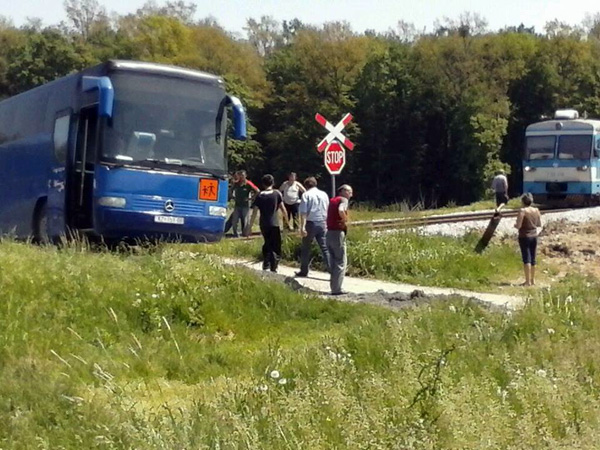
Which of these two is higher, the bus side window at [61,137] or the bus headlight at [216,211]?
the bus side window at [61,137]

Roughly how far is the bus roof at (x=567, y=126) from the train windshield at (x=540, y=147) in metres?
0.28

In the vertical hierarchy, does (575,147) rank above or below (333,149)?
above

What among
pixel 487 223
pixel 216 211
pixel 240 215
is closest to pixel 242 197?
pixel 240 215

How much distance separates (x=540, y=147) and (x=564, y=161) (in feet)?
4.75

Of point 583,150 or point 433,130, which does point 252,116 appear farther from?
point 583,150

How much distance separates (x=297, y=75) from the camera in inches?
3098

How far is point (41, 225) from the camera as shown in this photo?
2109 cm

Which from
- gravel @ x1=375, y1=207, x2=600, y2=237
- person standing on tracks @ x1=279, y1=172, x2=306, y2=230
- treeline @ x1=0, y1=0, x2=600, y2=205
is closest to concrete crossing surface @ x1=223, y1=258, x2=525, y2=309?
gravel @ x1=375, y1=207, x2=600, y2=237

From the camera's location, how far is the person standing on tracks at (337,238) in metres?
16.7

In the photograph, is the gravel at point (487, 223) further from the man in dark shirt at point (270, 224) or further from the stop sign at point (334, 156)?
the man in dark shirt at point (270, 224)

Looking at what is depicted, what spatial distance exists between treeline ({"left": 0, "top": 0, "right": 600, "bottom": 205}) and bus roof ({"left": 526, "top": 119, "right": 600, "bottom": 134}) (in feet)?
94.5

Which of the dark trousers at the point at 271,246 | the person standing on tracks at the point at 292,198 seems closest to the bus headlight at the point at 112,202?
the dark trousers at the point at 271,246

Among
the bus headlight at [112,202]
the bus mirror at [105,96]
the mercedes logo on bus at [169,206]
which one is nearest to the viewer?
the bus mirror at [105,96]

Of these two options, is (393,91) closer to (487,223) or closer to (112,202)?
(487,223)
